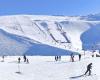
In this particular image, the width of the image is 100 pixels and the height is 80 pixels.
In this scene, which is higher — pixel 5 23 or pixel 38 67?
pixel 5 23

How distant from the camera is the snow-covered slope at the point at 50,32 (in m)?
83.8

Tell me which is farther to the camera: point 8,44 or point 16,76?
point 8,44

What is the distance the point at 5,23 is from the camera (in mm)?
98250

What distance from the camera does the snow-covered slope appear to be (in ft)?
275

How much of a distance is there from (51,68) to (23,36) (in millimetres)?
41603

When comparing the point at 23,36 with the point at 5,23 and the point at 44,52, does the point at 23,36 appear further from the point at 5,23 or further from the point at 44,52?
the point at 5,23

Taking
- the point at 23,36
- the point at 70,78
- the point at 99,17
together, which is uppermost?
the point at 99,17

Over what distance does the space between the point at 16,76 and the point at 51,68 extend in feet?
31.3

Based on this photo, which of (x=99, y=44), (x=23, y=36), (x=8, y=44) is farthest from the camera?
(x=99, y=44)

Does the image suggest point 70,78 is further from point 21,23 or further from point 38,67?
point 21,23

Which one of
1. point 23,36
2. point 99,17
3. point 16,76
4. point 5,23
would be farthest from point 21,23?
point 16,76

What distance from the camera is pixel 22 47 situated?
7888cm

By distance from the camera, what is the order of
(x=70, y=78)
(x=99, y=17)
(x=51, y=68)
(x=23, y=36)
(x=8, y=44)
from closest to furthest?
(x=70, y=78) < (x=51, y=68) < (x=8, y=44) < (x=23, y=36) < (x=99, y=17)

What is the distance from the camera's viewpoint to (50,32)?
108000mm
